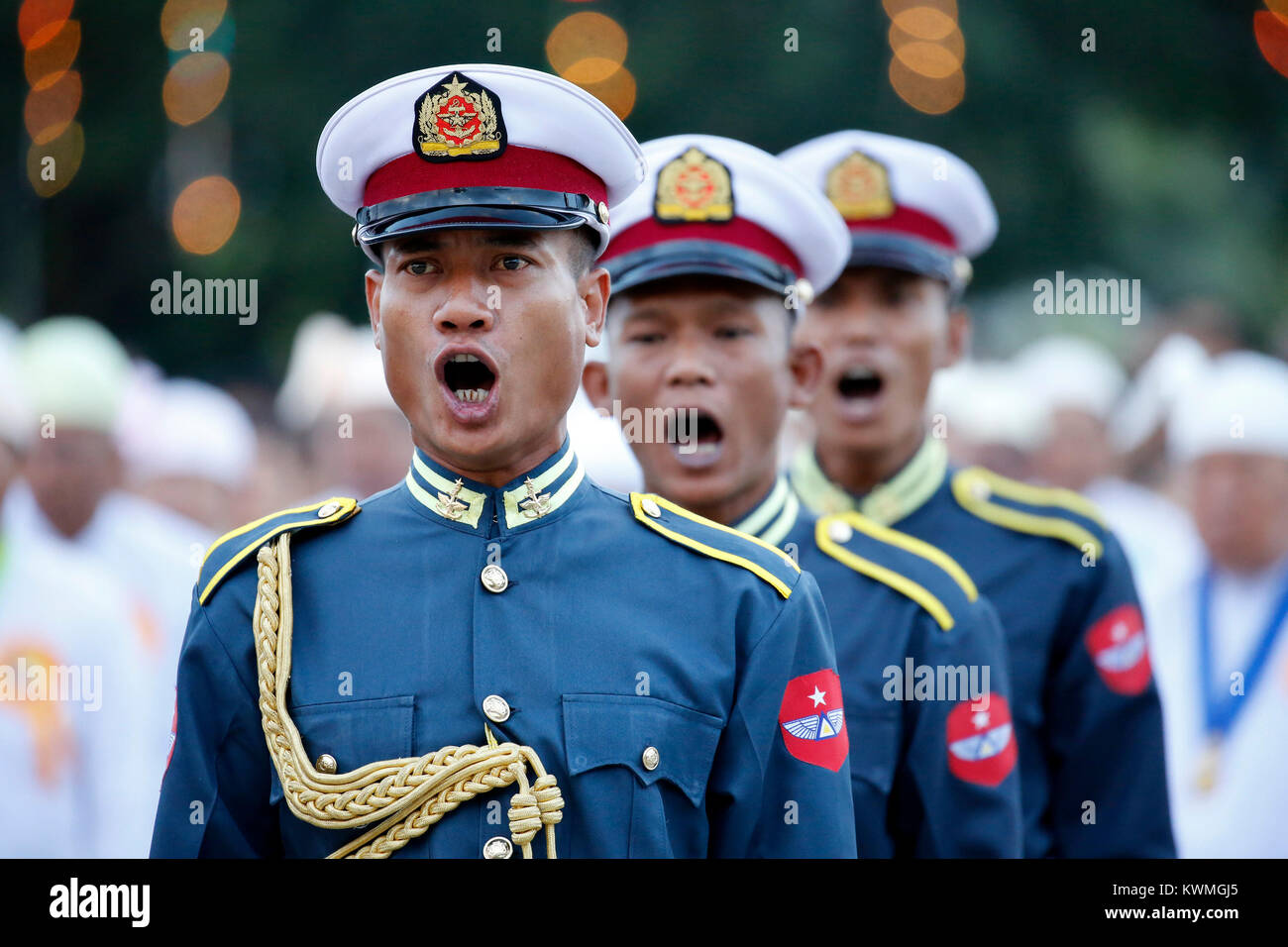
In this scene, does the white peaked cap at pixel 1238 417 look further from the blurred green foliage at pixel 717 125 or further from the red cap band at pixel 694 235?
the blurred green foliage at pixel 717 125

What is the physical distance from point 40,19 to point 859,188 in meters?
11.5

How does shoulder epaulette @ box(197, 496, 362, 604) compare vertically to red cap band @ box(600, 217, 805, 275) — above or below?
below

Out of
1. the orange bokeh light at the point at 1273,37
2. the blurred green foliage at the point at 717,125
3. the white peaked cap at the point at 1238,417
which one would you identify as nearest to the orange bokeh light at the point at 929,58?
the blurred green foliage at the point at 717,125

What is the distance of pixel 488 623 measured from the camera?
2.85 metres

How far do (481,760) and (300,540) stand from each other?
22.2 inches

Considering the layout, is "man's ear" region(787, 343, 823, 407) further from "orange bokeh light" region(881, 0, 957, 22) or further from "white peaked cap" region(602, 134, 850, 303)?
"orange bokeh light" region(881, 0, 957, 22)

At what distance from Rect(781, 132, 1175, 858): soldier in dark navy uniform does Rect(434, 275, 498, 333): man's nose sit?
A: 1.91 metres

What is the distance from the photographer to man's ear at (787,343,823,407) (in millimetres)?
4195

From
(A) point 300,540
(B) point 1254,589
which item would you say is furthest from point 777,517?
(B) point 1254,589

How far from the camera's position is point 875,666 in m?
4.01

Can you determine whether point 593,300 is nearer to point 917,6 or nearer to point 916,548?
point 916,548

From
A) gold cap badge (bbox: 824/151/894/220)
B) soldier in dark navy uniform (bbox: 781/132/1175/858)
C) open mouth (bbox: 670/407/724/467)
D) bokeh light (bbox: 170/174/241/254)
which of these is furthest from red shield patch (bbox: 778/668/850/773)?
bokeh light (bbox: 170/174/241/254)

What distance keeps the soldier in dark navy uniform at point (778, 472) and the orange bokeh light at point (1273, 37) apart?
12758mm

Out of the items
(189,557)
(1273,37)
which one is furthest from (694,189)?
(1273,37)
